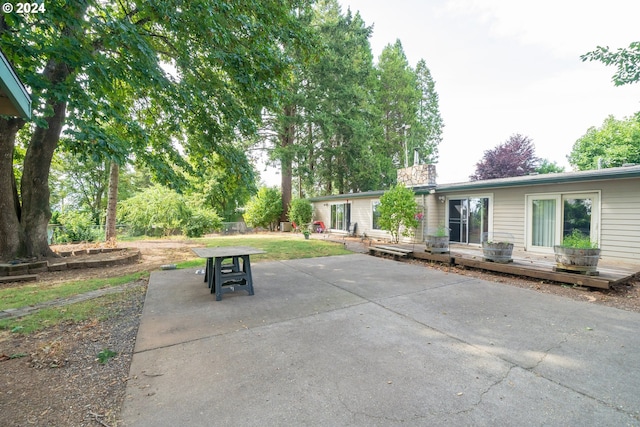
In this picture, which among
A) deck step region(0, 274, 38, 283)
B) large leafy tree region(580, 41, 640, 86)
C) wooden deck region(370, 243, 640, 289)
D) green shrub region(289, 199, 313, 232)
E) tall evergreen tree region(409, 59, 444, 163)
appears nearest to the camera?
wooden deck region(370, 243, 640, 289)

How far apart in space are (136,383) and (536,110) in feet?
107

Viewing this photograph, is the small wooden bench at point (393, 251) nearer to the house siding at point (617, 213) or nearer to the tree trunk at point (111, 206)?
the house siding at point (617, 213)

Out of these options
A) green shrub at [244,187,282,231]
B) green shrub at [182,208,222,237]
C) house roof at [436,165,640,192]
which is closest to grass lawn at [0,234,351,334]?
green shrub at [182,208,222,237]

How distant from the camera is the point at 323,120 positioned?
16.1m

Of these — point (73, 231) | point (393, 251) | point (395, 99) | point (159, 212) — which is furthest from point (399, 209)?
point (395, 99)

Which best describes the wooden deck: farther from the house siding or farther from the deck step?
the deck step

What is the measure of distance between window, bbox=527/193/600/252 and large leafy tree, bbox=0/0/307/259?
8.35 meters

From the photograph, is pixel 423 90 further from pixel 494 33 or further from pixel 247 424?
pixel 247 424

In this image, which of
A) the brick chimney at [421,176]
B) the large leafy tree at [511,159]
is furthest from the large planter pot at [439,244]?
the large leafy tree at [511,159]

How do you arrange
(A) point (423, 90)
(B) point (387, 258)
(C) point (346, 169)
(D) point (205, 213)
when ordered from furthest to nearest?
(A) point (423, 90)
(C) point (346, 169)
(D) point (205, 213)
(B) point (387, 258)

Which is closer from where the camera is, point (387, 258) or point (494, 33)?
point (387, 258)

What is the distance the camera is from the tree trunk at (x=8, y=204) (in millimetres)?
6215

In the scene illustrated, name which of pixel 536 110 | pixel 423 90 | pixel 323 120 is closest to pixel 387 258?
pixel 323 120

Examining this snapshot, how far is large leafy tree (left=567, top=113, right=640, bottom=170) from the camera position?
23.9m
